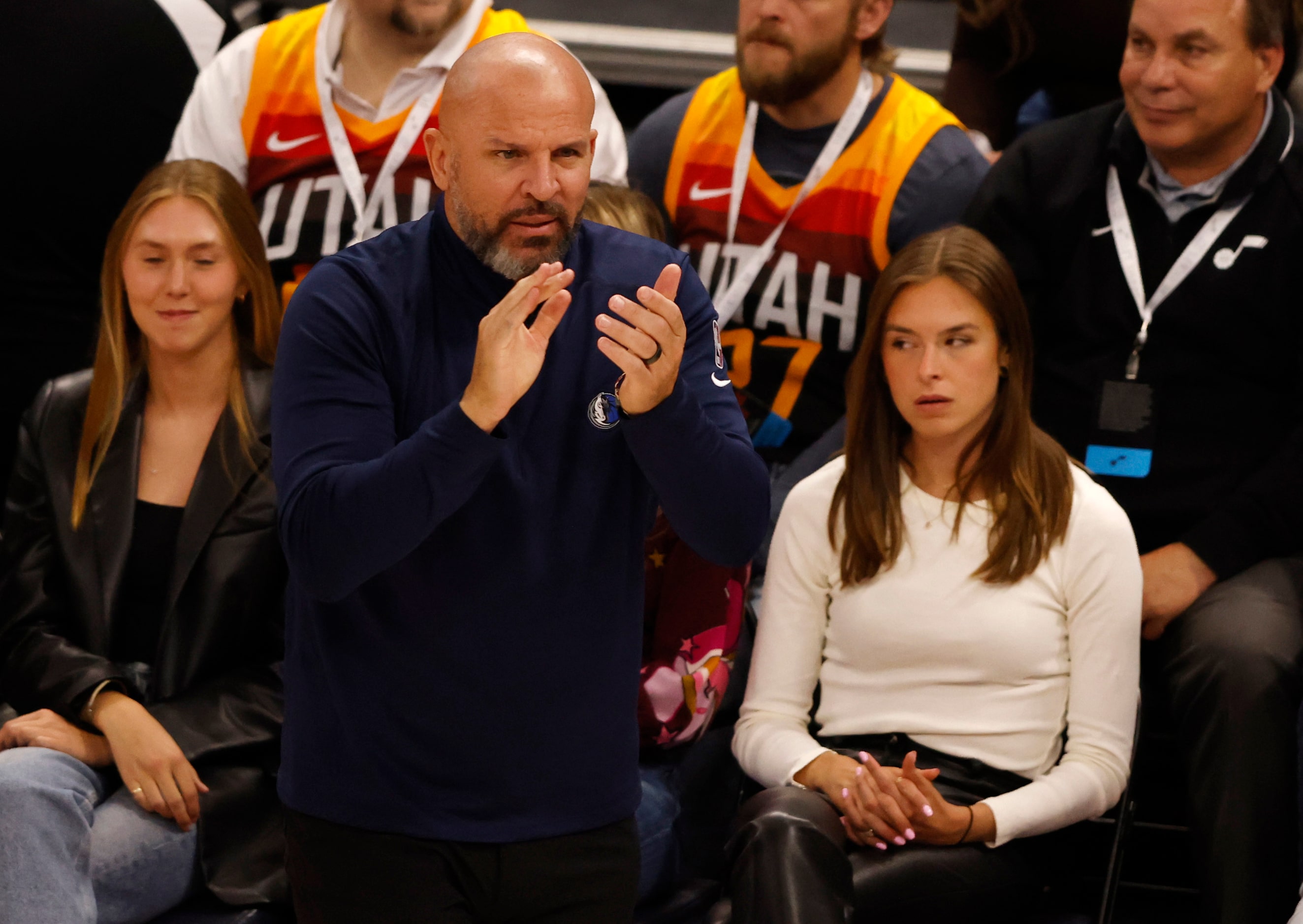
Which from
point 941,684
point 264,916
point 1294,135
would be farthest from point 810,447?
point 264,916

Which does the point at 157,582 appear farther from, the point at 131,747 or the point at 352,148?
the point at 352,148

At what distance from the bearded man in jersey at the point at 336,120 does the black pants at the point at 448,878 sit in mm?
1534

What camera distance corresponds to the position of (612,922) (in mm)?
1594

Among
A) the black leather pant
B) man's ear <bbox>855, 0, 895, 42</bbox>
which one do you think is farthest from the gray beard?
man's ear <bbox>855, 0, 895, 42</bbox>

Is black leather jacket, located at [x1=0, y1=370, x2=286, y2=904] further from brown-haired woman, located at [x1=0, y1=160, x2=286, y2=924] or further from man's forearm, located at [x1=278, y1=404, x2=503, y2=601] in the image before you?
man's forearm, located at [x1=278, y1=404, x2=503, y2=601]

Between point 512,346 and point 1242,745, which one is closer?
point 512,346

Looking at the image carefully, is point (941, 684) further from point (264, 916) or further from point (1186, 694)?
point (264, 916)

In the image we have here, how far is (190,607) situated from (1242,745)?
1554 millimetres

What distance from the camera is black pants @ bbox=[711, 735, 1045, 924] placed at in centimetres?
190

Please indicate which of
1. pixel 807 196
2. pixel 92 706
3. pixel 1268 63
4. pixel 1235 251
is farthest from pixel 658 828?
pixel 1268 63

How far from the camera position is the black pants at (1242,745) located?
2098 millimetres

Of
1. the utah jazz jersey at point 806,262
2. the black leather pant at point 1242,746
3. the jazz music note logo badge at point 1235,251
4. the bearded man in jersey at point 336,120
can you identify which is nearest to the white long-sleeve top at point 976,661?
the black leather pant at point 1242,746

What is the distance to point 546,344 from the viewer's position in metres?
1.40

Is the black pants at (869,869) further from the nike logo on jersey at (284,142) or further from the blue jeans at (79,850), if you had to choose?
the nike logo on jersey at (284,142)
